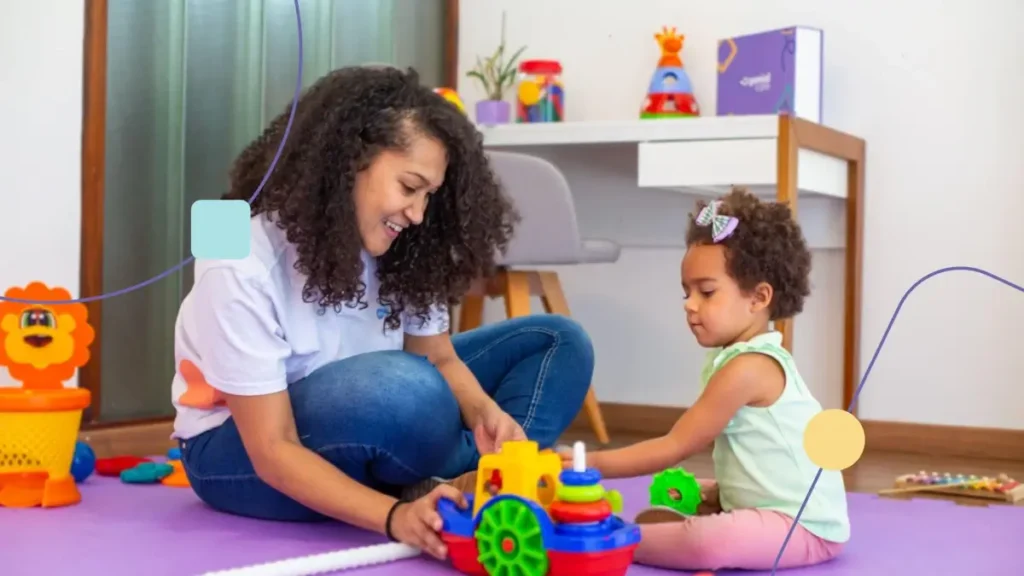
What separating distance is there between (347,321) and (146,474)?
568 millimetres

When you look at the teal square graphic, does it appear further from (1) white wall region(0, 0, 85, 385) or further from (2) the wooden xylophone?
(2) the wooden xylophone

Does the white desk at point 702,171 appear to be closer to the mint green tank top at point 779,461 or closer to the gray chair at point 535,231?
the gray chair at point 535,231

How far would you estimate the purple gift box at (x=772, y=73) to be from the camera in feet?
8.53

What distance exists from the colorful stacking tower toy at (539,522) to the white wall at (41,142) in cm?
115

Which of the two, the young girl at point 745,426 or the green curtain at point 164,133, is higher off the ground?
the green curtain at point 164,133

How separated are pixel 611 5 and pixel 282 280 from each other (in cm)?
190

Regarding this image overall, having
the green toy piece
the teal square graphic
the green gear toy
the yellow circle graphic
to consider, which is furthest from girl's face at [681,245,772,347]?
the green toy piece

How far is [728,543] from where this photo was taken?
131 cm

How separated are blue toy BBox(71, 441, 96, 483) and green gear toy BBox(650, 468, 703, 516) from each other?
3.02 feet

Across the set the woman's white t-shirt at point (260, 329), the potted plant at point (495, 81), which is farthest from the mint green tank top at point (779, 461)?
the potted plant at point (495, 81)

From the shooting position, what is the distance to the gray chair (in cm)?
250

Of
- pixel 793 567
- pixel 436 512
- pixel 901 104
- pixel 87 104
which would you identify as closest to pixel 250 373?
pixel 436 512

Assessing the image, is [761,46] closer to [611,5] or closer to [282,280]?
[611,5]

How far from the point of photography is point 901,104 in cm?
280
